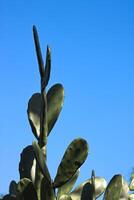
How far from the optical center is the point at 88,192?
1.09 metres

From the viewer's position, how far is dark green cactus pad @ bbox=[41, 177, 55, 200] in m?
1.02

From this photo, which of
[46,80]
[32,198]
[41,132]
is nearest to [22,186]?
[32,198]

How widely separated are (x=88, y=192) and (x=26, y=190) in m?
0.18

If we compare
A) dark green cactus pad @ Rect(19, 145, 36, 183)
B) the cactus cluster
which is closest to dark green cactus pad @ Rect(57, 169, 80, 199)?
the cactus cluster

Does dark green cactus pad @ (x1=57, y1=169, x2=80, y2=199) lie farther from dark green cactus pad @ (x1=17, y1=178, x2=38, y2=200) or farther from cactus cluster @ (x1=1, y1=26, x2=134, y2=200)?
dark green cactus pad @ (x1=17, y1=178, x2=38, y2=200)

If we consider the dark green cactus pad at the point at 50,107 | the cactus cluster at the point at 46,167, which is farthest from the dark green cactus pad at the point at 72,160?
the dark green cactus pad at the point at 50,107

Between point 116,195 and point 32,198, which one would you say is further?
point 116,195

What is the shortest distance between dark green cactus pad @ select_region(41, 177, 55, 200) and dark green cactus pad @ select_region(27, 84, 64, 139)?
15 centimetres

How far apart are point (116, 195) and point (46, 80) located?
0.39 metres

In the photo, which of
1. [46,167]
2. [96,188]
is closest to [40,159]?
[46,167]

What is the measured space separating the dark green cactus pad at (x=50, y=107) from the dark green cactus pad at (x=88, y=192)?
0.19 m

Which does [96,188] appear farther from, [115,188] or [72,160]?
[72,160]

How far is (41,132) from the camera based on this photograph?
1062 millimetres

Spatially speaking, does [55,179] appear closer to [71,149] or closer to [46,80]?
[71,149]
